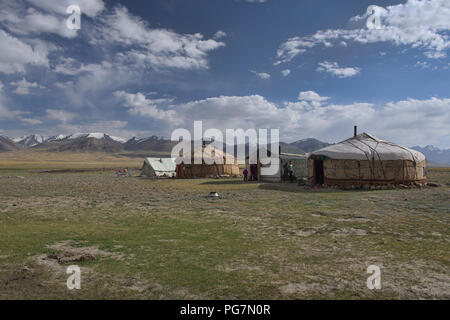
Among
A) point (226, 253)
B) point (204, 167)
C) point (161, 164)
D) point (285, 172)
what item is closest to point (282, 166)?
point (285, 172)

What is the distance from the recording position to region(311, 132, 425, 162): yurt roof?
20.1 meters

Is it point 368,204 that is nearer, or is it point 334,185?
point 368,204

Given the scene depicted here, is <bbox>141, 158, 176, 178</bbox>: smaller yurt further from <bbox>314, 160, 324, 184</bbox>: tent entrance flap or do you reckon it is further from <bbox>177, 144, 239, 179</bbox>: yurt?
<bbox>314, 160, 324, 184</bbox>: tent entrance flap

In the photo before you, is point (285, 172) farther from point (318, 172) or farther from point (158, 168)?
point (158, 168)

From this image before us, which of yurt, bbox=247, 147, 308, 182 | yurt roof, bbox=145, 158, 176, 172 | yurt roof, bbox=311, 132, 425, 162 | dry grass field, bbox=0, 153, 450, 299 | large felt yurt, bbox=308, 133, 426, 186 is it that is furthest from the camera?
yurt roof, bbox=145, 158, 176, 172

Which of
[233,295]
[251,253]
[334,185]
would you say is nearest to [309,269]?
[251,253]

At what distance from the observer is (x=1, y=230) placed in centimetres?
784

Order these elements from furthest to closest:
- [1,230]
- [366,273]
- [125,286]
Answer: [1,230]
[366,273]
[125,286]

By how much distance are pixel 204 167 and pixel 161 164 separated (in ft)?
24.3

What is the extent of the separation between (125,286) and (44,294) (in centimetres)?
108

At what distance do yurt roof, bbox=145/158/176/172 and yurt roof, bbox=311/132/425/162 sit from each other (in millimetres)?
22533

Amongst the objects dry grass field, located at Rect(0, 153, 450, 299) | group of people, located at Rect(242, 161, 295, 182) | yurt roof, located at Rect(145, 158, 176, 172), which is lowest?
dry grass field, located at Rect(0, 153, 450, 299)

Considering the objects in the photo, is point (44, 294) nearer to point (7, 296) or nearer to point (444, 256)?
point (7, 296)

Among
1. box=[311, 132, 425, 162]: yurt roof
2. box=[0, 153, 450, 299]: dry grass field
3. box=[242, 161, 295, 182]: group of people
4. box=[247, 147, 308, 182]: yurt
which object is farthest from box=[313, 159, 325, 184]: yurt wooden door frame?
box=[0, 153, 450, 299]: dry grass field
